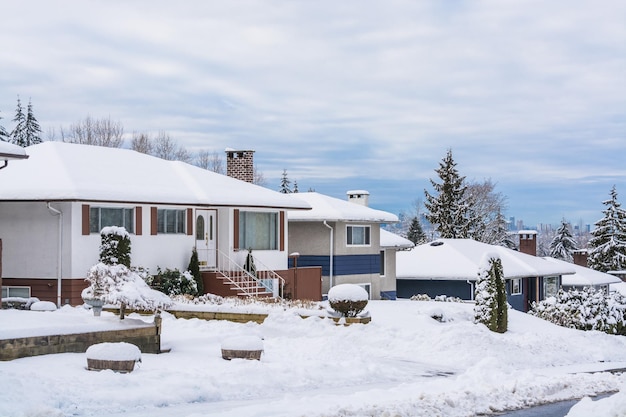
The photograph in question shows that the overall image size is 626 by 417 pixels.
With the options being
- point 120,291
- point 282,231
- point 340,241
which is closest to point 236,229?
point 282,231

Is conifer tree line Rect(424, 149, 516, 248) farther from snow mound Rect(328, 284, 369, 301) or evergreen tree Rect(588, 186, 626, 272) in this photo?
snow mound Rect(328, 284, 369, 301)

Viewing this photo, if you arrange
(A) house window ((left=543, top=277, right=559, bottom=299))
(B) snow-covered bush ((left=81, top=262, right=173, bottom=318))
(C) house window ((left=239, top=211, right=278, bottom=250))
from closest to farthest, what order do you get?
(B) snow-covered bush ((left=81, top=262, right=173, bottom=318)) → (C) house window ((left=239, top=211, right=278, bottom=250)) → (A) house window ((left=543, top=277, right=559, bottom=299))

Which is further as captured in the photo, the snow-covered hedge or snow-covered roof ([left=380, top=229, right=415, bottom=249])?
snow-covered roof ([left=380, top=229, right=415, bottom=249])

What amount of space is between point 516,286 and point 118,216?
2579cm

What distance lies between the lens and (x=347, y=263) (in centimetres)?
4128

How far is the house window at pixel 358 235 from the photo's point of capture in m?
41.5

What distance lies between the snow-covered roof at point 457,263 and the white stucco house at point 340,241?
357cm

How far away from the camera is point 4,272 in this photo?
29.3 metres

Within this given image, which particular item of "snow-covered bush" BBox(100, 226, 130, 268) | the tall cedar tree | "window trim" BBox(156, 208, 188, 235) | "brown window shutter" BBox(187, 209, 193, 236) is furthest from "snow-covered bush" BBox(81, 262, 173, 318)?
the tall cedar tree

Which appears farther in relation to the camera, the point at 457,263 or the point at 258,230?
the point at 457,263

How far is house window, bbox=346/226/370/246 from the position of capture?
4153 centimetres

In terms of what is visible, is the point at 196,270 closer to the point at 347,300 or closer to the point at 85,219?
the point at 85,219

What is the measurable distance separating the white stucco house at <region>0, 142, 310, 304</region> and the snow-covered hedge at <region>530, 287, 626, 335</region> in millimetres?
10737

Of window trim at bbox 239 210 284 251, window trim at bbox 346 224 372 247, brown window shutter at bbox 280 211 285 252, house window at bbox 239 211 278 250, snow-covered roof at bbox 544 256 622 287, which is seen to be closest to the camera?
window trim at bbox 239 210 284 251
